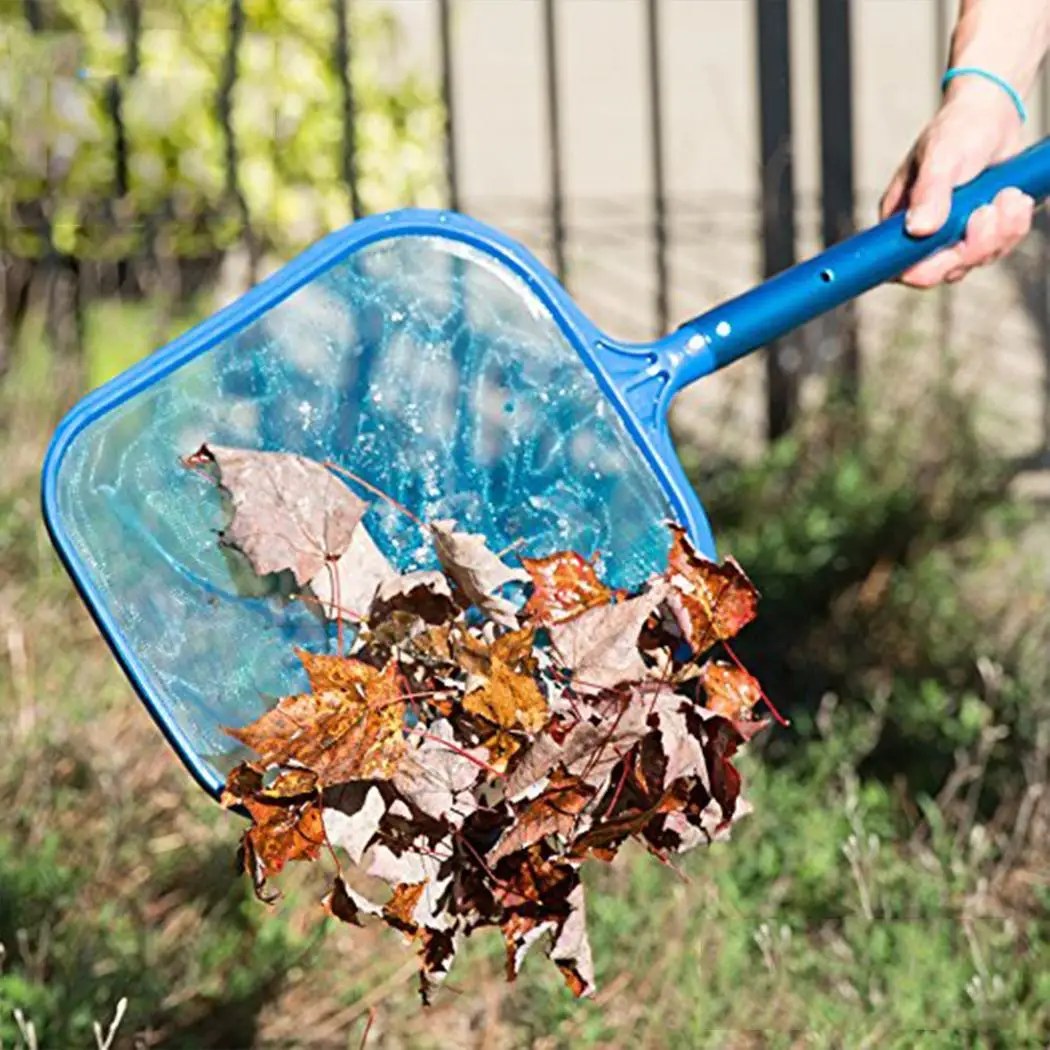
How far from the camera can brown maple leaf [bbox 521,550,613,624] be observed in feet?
4.90

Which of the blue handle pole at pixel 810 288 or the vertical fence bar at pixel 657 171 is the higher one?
the blue handle pole at pixel 810 288

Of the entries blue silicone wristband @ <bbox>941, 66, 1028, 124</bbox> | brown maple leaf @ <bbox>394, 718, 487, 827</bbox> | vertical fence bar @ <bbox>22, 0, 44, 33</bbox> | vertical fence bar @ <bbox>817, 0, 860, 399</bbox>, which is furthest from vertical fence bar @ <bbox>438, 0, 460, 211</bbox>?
brown maple leaf @ <bbox>394, 718, 487, 827</bbox>

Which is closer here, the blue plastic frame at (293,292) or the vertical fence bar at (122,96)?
the blue plastic frame at (293,292)

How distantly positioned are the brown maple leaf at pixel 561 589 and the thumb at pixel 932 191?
559 mm

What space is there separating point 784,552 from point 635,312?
1562 millimetres

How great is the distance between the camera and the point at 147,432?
165 centimetres

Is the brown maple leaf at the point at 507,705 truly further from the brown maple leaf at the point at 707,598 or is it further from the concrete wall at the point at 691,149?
the concrete wall at the point at 691,149

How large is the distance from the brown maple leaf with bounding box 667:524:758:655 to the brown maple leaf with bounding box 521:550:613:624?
65 millimetres

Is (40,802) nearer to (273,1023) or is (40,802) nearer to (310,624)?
(273,1023)

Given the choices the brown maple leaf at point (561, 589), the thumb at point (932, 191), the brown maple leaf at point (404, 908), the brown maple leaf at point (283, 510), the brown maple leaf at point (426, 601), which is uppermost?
the thumb at point (932, 191)

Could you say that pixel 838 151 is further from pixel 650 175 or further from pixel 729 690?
pixel 729 690

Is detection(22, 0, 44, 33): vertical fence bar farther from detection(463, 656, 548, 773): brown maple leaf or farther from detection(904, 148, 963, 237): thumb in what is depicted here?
detection(463, 656, 548, 773): brown maple leaf

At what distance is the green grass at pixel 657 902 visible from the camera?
6.90 feet

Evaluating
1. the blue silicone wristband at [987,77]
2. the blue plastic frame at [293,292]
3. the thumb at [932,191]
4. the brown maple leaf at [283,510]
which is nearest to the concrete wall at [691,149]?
the blue silicone wristband at [987,77]
